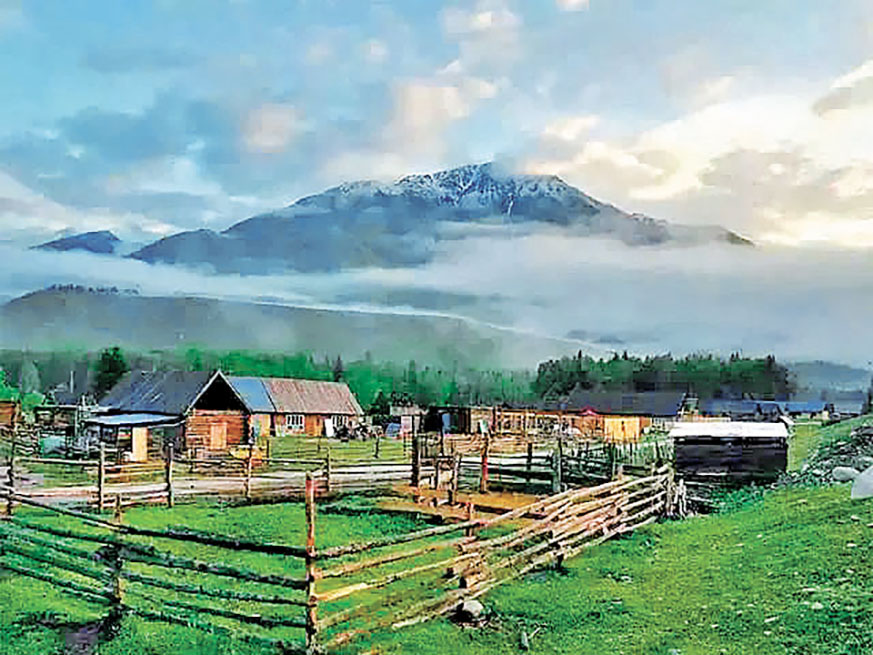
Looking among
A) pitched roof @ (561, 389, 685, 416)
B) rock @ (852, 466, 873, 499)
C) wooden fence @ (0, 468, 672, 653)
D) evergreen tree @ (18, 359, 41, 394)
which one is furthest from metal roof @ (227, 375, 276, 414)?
evergreen tree @ (18, 359, 41, 394)

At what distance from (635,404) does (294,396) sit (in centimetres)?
3541

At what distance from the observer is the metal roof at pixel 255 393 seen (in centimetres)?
5984

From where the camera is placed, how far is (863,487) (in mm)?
17156

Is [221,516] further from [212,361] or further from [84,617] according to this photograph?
[212,361]

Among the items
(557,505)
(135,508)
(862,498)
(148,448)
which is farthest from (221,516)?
(148,448)

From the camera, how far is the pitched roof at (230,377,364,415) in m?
61.0

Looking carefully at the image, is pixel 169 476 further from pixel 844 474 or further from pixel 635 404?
pixel 635 404

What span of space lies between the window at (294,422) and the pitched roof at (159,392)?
576 inches

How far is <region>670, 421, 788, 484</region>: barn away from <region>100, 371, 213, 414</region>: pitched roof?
2564 centimetres

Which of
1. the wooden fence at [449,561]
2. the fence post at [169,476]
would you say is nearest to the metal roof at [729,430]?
the wooden fence at [449,561]

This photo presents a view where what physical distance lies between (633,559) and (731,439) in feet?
43.5

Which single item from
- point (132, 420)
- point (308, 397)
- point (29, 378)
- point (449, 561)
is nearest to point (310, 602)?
point (449, 561)

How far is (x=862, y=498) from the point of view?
55.2 feet

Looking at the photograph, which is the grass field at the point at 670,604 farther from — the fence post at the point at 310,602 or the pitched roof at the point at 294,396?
the pitched roof at the point at 294,396
